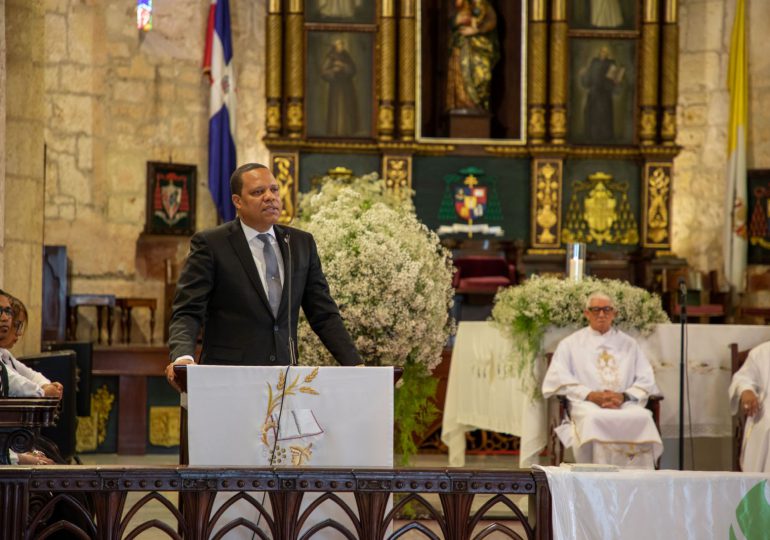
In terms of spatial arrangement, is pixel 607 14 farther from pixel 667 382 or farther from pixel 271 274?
pixel 271 274

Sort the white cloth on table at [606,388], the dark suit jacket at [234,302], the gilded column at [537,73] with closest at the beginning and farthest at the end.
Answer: the dark suit jacket at [234,302], the white cloth on table at [606,388], the gilded column at [537,73]

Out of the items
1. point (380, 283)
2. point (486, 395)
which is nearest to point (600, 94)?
point (486, 395)

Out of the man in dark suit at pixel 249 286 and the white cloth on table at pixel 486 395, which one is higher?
the man in dark suit at pixel 249 286

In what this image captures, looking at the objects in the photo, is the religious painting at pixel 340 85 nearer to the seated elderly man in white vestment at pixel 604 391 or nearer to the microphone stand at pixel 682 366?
the seated elderly man in white vestment at pixel 604 391

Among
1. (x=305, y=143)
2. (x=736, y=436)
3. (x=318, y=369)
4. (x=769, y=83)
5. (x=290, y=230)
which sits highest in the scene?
(x=769, y=83)

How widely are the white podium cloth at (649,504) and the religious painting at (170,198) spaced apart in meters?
10.3

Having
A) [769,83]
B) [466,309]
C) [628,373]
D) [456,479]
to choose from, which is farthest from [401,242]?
[769,83]

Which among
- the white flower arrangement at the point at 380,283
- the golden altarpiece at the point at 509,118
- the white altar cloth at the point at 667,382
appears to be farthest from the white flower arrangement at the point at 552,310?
the golden altarpiece at the point at 509,118

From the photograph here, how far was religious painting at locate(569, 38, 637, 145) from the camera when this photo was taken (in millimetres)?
13336

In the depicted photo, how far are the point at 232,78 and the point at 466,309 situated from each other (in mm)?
3952

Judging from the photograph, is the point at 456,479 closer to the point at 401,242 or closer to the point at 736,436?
the point at 401,242

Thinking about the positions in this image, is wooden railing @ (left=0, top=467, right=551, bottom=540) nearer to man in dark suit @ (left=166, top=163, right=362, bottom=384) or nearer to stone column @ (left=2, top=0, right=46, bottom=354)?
man in dark suit @ (left=166, top=163, right=362, bottom=384)

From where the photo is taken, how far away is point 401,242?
6.34 meters

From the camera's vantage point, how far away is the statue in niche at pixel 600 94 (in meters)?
13.3
